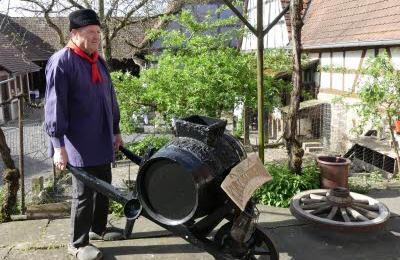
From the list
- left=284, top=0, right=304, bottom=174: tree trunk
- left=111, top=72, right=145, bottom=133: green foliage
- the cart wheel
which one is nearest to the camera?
the cart wheel

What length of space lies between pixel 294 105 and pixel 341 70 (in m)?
8.84

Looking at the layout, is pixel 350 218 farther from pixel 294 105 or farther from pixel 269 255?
pixel 294 105

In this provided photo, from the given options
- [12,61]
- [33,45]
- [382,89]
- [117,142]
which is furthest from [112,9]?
[33,45]

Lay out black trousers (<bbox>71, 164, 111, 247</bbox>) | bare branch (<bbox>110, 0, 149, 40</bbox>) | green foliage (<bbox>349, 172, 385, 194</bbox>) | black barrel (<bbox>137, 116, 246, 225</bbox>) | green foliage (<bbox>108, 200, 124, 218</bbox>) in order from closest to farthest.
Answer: black barrel (<bbox>137, 116, 246, 225</bbox>) → black trousers (<bbox>71, 164, 111, 247</bbox>) → green foliage (<bbox>108, 200, 124, 218</bbox>) → green foliage (<bbox>349, 172, 385, 194</bbox>) → bare branch (<bbox>110, 0, 149, 40</bbox>)

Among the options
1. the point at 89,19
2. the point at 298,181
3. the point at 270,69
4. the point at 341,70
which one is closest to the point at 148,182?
the point at 89,19

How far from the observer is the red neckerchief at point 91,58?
11.0ft

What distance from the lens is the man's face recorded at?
3.27 meters

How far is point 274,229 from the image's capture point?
409cm

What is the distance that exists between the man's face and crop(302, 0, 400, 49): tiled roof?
27.6 feet

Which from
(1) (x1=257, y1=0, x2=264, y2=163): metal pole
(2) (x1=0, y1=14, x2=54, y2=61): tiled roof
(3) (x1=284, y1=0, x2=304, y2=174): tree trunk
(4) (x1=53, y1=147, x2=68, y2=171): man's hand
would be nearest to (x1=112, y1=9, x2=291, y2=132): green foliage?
(3) (x1=284, y1=0, x2=304, y2=174): tree trunk

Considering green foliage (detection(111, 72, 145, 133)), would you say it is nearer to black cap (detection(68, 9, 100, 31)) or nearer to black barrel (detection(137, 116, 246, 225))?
black cap (detection(68, 9, 100, 31))

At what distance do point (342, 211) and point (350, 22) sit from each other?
1065 cm

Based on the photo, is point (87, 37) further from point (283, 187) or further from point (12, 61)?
point (12, 61)

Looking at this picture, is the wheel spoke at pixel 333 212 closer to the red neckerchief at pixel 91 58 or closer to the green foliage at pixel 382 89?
the red neckerchief at pixel 91 58
